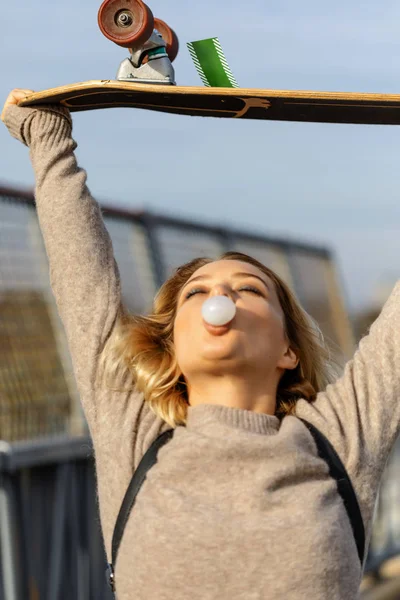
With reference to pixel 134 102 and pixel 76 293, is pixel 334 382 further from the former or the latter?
pixel 134 102

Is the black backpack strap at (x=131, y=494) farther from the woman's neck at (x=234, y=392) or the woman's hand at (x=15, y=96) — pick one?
the woman's hand at (x=15, y=96)

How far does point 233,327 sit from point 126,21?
746 mm

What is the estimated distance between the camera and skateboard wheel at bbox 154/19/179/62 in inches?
108

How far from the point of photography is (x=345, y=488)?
2.34 metres

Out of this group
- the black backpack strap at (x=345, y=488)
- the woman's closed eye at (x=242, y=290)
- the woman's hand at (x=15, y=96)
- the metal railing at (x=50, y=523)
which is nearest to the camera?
the black backpack strap at (x=345, y=488)

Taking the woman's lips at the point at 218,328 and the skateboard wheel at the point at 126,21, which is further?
the skateboard wheel at the point at 126,21

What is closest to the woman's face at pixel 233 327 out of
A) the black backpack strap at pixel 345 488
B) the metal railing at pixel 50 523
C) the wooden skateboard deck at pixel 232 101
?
the black backpack strap at pixel 345 488

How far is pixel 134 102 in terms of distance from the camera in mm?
2719

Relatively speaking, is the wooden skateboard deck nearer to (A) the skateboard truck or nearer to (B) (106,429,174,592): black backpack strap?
(A) the skateboard truck

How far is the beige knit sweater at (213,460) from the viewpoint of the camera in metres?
2.21

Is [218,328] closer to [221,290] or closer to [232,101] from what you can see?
[221,290]

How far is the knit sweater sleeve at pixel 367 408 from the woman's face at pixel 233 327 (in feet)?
0.47

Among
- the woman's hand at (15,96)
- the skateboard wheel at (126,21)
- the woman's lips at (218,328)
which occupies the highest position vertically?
the skateboard wheel at (126,21)

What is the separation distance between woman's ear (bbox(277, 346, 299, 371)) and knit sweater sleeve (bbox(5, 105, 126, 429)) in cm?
38
